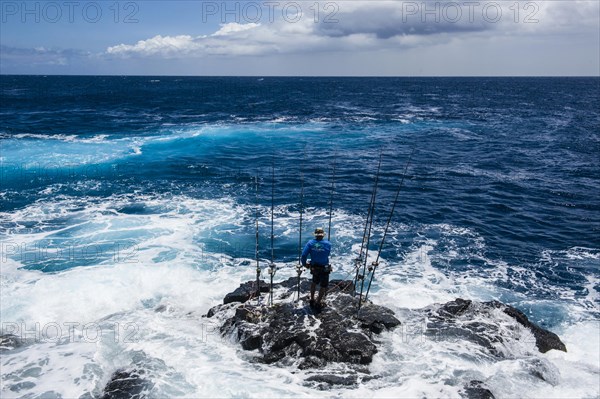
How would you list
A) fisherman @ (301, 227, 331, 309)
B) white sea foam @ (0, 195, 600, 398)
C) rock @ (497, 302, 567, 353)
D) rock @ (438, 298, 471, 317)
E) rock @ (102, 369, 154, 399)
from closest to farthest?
rock @ (102, 369, 154, 399) → white sea foam @ (0, 195, 600, 398) → fisherman @ (301, 227, 331, 309) → rock @ (497, 302, 567, 353) → rock @ (438, 298, 471, 317)

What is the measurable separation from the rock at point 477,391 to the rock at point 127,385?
6.22 meters

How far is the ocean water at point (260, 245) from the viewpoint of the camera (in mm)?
8984

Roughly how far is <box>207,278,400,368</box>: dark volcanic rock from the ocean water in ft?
1.23

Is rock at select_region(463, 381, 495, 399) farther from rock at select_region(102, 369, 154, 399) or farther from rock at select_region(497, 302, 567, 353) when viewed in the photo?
rock at select_region(102, 369, 154, 399)

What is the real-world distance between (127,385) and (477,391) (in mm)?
6886

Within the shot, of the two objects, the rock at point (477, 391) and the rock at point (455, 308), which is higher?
the rock at point (455, 308)

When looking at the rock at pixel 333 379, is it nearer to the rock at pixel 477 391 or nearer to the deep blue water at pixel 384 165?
the rock at pixel 477 391

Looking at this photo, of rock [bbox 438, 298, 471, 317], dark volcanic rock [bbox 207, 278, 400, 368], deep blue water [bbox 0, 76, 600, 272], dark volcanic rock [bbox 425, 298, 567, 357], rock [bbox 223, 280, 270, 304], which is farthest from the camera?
deep blue water [bbox 0, 76, 600, 272]

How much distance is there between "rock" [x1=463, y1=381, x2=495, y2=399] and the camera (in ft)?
26.3

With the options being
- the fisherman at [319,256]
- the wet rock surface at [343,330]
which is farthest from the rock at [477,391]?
the fisherman at [319,256]

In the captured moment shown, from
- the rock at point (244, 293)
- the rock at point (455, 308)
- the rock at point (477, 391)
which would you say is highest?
the rock at point (244, 293)

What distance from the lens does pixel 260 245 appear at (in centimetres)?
1703

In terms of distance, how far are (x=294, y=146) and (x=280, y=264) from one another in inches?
843

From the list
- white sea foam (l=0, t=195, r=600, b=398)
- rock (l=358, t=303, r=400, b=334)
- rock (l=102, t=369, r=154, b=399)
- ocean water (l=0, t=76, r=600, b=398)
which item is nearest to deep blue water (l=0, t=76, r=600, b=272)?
ocean water (l=0, t=76, r=600, b=398)
